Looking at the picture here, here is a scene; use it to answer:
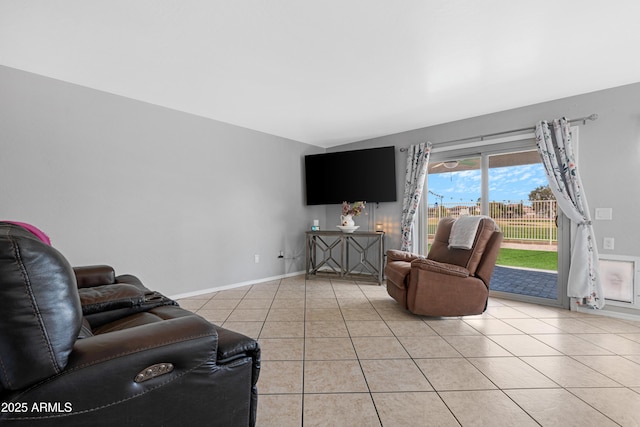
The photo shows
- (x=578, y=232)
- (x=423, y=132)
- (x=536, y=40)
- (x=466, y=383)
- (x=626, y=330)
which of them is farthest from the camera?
(x=423, y=132)

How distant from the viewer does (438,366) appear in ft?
6.28

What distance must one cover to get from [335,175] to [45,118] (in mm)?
3544

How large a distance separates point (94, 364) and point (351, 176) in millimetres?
4210

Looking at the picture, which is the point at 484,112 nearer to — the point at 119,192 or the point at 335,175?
the point at 335,175

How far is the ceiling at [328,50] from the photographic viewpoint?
1805 millimetres

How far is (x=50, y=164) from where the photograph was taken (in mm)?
2637

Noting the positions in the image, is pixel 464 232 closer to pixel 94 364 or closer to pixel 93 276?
pixel 94 364

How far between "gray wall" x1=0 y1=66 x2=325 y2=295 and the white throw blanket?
2.59 metres

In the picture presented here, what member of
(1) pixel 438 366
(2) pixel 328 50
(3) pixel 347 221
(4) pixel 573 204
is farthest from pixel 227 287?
(4) pixel 573 204

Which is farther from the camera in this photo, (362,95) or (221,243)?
(221,243)

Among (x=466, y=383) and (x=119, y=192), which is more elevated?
(x=119, y=192)

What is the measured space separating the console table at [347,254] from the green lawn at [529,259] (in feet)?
5.28

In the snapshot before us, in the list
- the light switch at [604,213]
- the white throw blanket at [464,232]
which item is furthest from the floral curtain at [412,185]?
the light switch at [604,213]

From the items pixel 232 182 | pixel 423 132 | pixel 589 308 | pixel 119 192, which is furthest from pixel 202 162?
pixel 589 308
